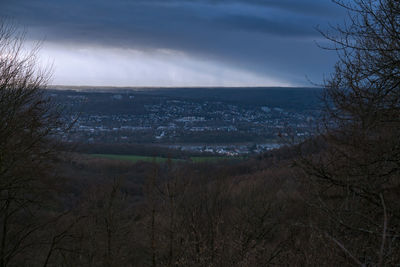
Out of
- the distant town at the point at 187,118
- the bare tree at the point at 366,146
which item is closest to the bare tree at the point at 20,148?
the bare tree at the point at 366,146

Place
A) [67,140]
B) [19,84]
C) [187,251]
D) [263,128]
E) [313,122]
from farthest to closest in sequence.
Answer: [263,128], [67,140], [19,84], [187,251], [313,122]

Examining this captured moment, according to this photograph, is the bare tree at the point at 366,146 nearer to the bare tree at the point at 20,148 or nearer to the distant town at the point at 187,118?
the bare tree at the point at 20,148

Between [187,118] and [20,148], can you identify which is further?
[187,118]

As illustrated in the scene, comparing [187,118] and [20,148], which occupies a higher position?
[20,148]

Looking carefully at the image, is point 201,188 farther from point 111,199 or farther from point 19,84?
point 19,84

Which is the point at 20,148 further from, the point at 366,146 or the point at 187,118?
the point at 187,118

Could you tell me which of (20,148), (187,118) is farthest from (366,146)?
(187,118)

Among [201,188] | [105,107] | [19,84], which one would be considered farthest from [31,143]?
[105,107]

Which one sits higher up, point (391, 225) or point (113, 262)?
point (391, 225)
